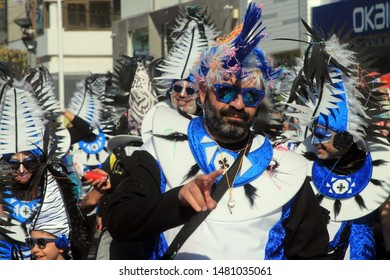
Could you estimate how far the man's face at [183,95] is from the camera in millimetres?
6183

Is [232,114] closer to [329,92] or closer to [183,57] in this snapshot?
[329,92]

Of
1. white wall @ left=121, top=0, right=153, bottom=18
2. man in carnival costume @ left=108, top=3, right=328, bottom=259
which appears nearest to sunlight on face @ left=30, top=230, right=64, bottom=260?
man in carnival costume @ left=108, top=3, right=328, bottom=259

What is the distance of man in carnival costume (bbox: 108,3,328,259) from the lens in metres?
3.73

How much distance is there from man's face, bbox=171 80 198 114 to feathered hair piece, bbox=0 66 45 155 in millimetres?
820

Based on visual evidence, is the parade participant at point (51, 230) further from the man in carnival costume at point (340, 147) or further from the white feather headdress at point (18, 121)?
the man in carnival costume at point (340, 147)

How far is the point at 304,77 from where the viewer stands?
5.43 m

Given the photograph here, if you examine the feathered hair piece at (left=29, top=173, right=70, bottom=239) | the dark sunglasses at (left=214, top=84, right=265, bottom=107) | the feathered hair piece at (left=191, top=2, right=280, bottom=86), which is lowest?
the feathered hair piece at (left=29, top=173, right=70, bottom=239)

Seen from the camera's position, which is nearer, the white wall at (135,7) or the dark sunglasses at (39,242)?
the dark sunglasses at (39,242)

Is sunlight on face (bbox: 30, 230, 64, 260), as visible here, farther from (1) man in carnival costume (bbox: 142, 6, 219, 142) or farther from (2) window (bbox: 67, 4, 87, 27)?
(2) window (bbox: 67, 4, 87, 27)

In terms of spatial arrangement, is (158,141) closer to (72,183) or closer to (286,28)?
(72,183)

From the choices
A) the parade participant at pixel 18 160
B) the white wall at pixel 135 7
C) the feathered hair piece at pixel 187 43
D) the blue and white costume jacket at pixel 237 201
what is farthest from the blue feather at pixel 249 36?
the white wall at pixel 135 7

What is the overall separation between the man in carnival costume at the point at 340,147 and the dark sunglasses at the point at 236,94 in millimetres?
1355
